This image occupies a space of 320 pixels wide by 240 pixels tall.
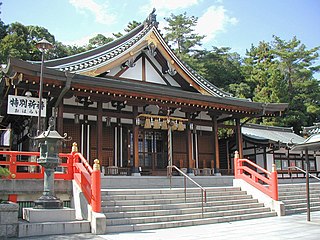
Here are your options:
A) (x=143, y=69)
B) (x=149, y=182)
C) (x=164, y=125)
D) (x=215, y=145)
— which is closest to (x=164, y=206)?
(x=149, y=182)

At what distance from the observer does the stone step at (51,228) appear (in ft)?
27.4

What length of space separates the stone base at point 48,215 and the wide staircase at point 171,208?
3.50 feet

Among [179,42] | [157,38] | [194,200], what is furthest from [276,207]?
[179,42]

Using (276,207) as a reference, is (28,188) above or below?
above

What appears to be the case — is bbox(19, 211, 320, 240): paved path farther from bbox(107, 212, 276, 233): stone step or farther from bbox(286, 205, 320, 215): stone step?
bbox(286, 205, 320, 215): stone step

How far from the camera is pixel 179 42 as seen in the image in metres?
51.2

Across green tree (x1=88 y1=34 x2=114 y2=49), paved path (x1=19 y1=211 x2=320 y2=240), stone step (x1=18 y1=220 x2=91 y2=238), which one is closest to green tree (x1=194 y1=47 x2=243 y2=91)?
green tree (x1=88 y1=34 x2=114 y2=49)

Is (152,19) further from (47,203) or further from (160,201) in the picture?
(47,203)

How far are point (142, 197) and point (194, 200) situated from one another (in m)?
1.94

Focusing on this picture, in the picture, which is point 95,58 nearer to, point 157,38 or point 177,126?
point 157,38

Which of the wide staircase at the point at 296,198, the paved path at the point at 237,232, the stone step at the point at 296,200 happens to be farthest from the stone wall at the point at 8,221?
the stone step at the point at 296,200

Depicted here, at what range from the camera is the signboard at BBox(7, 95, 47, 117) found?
40.6 feet

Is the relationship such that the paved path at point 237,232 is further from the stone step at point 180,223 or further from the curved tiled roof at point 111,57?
the curved tiled roof at point 111,57

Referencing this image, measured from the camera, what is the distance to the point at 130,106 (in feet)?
55.7
